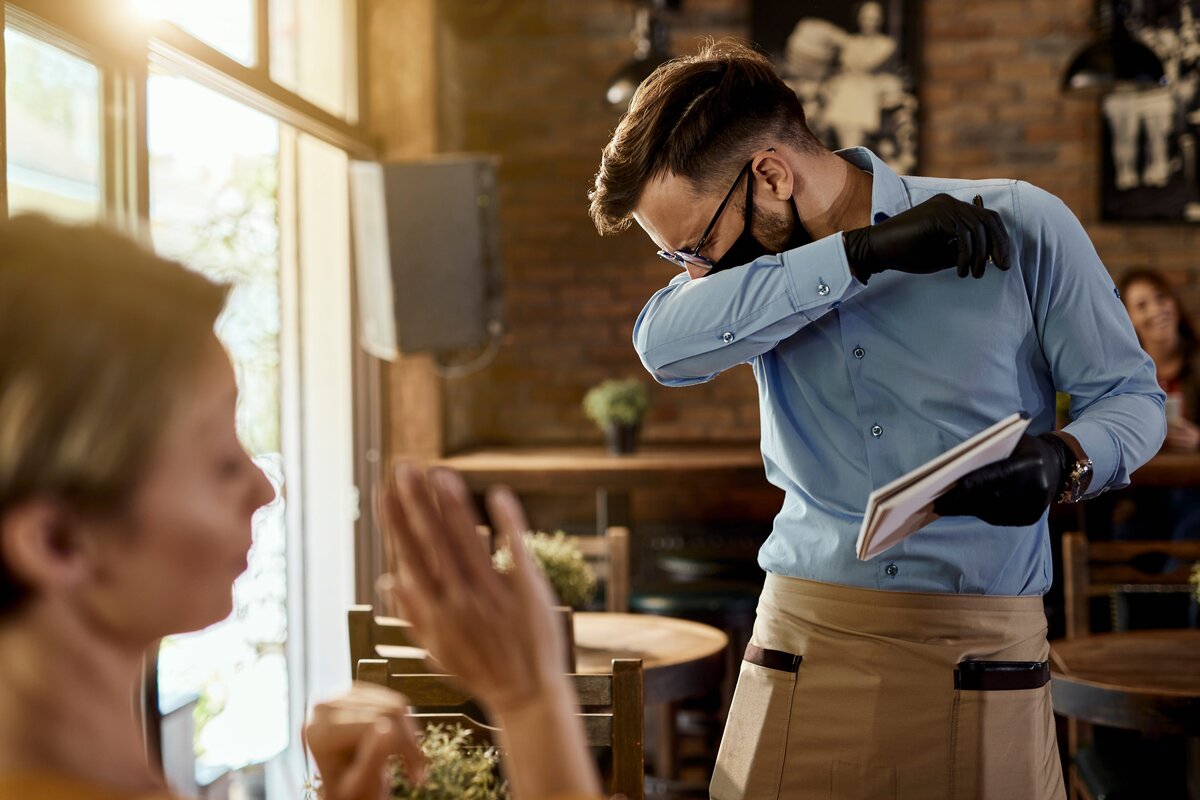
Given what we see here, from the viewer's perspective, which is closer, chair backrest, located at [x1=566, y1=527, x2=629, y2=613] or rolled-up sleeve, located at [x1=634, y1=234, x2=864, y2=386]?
rolled-up sleeve, located at [x1=634, y1=234, x2=864, y2=386]

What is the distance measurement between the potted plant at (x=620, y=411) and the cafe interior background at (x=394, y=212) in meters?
0.20

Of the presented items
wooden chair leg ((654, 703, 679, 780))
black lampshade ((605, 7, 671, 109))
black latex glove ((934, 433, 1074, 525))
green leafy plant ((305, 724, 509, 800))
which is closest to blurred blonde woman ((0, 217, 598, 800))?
green leafy plant ((305, 724, 509, 800))

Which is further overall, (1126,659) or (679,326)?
(1126,659)

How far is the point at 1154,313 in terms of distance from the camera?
4191 millimetres

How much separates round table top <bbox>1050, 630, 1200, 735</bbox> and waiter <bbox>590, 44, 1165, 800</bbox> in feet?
3.45

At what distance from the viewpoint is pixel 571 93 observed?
5.19 meters

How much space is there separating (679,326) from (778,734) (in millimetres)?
549

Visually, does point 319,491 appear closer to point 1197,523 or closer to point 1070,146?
point 1197,523

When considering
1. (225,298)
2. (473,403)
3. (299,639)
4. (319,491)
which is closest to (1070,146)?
(473,403)

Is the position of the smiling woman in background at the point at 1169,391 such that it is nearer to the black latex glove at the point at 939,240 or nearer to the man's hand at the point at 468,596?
the black latex glove at the point at 939,240

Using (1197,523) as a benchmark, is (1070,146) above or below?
above

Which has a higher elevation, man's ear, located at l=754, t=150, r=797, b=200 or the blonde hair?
man's ear, located at l=754, t=150, r=797, b=200

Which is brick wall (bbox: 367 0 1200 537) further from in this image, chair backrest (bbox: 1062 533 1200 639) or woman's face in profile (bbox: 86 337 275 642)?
woman's face in profile (bbox: 86 337 275 642)

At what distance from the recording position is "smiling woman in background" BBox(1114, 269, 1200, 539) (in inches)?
155
